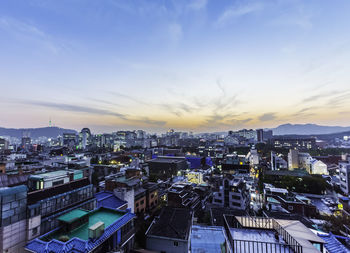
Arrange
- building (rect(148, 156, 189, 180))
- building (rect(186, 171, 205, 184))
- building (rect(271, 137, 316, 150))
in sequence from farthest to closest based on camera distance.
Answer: building (rect(271, 137, 316, 150)) → building (rect(148, 156, 189, 180)) → building (rect(186, 171, 205, 184))

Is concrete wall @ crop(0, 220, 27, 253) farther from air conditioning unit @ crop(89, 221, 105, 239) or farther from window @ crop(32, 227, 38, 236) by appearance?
air conditioning unit @ crop(89, 221, 105, 239)

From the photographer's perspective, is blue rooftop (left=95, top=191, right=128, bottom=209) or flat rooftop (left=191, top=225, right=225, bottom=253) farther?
blue rooftop (left=95, top=191, right=128, bottom=209)

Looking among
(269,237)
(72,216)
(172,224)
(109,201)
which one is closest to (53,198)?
(72,216)

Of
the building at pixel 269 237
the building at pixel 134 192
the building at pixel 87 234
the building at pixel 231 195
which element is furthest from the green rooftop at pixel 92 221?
the building at pixel 231 195

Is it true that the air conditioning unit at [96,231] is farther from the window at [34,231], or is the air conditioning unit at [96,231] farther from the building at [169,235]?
the building at [169,235]

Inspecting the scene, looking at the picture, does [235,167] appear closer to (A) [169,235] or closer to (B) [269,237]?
(A) [169,235]

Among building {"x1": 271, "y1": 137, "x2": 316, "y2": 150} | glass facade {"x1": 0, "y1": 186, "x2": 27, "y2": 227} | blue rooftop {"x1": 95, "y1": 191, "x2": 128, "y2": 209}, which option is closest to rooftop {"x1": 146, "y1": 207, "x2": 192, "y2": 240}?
blue rooftop {"x1": 95, "y1": 191, "x2": 128, "y2": 209}

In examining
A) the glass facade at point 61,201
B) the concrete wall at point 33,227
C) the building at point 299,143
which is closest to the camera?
the concrete wall at point 33,227
